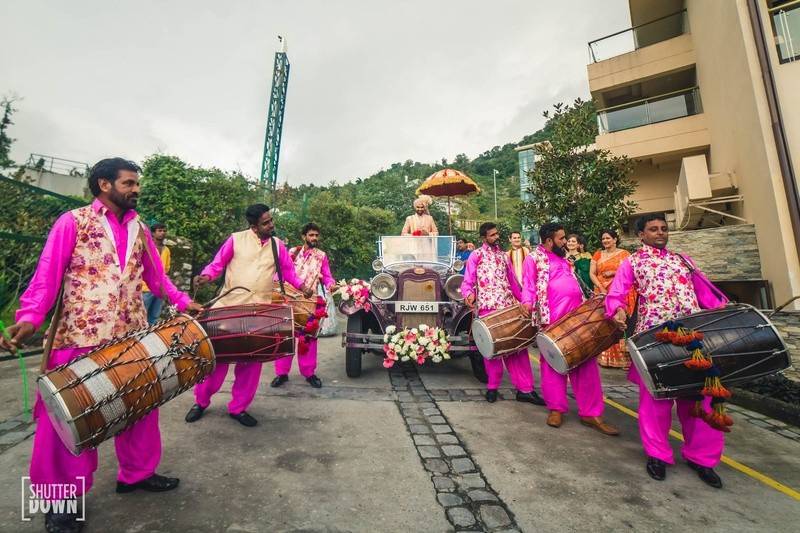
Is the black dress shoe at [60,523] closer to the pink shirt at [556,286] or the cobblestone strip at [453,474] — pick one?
the cobblestone strip at [453,474]

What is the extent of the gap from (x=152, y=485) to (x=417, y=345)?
2561 mm

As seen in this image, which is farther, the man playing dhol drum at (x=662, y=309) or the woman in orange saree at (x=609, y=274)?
the woman in orange saree at (x=609, y=274)

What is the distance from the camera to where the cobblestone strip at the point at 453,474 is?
1.80 metres

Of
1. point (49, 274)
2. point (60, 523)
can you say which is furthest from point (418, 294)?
point (60, 523)

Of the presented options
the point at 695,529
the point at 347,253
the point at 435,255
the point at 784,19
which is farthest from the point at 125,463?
the point at 347,253

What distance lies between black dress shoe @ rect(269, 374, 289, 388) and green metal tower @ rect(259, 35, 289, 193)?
65.0ft

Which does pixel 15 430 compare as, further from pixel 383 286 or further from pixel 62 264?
pixel 383 286

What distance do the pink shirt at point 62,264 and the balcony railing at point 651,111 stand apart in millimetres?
11622

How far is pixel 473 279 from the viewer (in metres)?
4.00

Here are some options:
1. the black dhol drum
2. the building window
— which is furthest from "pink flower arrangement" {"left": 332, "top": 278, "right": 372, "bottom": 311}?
the building window

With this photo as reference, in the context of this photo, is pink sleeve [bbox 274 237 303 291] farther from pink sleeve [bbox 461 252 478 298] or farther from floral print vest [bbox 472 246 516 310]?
floral print vest [bbox 472 246 516 310]

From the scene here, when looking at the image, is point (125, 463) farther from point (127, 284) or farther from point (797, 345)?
point (797, 345)

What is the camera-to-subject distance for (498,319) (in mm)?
3432

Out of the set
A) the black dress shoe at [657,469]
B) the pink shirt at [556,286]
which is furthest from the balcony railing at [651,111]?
the black dress shoe at [657,469]
